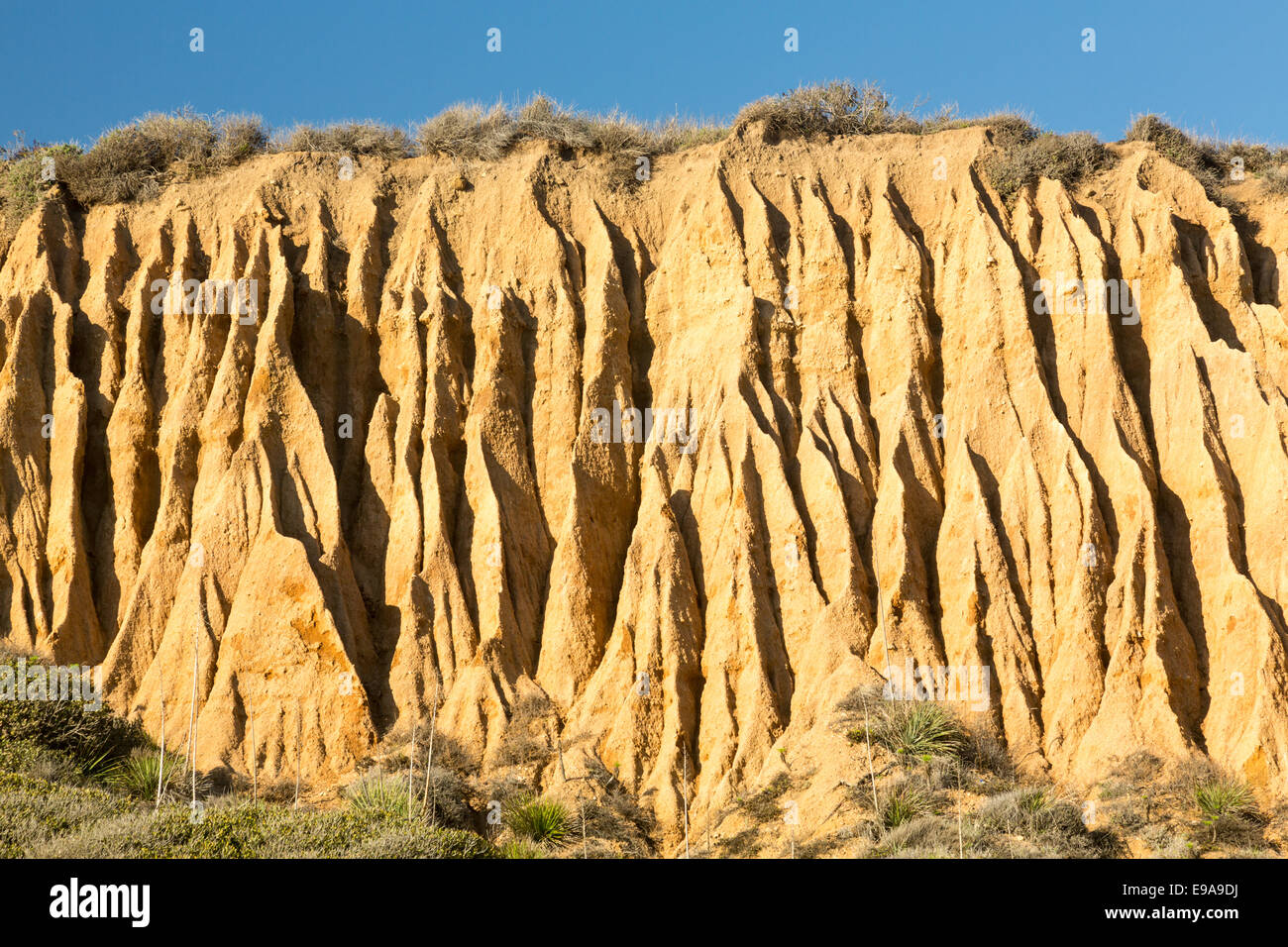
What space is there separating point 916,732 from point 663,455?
26.0 ft

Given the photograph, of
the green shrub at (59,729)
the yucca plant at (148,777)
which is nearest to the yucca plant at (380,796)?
the yucca plant at (148,777)

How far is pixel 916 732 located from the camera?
2225cm

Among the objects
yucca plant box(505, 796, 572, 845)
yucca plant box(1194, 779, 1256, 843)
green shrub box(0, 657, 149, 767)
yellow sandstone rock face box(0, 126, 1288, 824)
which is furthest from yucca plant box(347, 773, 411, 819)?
yucca plant box(1194, 779, 1256, 843)

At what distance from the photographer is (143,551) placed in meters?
26.5

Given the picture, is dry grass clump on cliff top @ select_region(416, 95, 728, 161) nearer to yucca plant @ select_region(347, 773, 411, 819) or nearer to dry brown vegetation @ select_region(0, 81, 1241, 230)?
dry brown vegetation @ select_region(0, 81, 1241, 230)

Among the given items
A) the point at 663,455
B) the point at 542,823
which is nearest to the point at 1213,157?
the point at 663,455

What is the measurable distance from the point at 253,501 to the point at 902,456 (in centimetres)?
1179

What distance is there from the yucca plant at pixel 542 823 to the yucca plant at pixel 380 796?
185 cm

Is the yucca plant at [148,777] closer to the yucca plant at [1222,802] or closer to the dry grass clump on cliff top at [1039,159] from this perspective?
the yucca plant at [1222,802]

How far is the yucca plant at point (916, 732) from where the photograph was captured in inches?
872

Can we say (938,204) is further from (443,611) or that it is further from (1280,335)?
(443,611)

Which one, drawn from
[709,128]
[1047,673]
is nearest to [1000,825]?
[1047,673]

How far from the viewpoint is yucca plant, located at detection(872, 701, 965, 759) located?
→ 22.2 meters

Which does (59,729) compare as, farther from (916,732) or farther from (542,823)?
(916,732)
